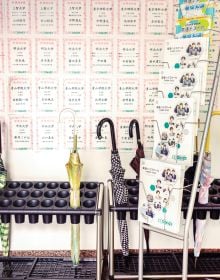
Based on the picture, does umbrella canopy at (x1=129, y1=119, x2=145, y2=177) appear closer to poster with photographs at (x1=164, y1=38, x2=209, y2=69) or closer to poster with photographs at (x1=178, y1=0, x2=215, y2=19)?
poster with photographs at (x1=164, y1=38, x2=209, y2=69)

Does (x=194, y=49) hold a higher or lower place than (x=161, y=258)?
higher

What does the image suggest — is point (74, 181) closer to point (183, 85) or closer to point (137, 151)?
point (137, 151)

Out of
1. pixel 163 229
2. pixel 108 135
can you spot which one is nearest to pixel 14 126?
pixel 108 135

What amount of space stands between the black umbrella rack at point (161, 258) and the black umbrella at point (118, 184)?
37mm

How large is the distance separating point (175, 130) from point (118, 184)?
1.51ft

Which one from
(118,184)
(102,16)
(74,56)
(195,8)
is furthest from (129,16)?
(118,184)

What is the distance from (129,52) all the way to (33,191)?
0.98 m

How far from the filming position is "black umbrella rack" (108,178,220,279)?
6.23 ft

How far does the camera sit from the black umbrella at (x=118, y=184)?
6.36 feet

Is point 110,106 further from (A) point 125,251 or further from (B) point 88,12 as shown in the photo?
(A) point 125,251

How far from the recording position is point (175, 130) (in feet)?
Answer: 5.68

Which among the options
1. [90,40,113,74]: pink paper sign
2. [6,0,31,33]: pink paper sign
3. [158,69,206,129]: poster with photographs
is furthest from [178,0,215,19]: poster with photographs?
[6,0,31,33]: pink paper sign

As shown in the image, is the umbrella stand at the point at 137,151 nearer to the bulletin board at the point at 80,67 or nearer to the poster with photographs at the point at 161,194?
the bulletin board at the point at 80,67

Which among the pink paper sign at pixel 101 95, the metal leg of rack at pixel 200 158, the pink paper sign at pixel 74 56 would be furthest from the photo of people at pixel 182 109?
the pink paper sign at pixel 74 56
